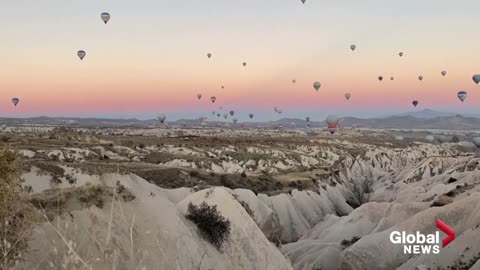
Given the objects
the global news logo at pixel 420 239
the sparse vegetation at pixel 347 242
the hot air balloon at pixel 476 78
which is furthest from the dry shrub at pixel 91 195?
the hot air balloon at pixel 476 78

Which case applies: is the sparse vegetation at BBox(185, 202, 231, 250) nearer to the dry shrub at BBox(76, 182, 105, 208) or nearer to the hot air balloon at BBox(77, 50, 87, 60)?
the dry shrub at BBox(76, 182, 105, 208)

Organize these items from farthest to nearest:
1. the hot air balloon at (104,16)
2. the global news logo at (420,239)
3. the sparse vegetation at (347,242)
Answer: the hot air balloon at (104,16), the sparse vegetation at (347,242), the global news logo at (420,239)

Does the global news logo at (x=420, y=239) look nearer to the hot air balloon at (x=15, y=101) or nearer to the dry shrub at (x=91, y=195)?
the dry shrub at (x=91, y=195)

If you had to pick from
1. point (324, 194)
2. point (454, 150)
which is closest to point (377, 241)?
point (324, 194)

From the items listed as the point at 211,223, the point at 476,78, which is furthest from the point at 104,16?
the point at 476,78

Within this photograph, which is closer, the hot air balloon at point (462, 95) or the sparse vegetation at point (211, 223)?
the sparse vegetation at point (211, 223)

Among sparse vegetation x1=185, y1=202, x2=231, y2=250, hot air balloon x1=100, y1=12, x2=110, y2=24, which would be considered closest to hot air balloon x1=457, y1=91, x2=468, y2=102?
hot air balloon x1=100, y1=12, x2=110, y2=24

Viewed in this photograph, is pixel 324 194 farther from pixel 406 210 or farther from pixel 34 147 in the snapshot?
pixel 34 147
